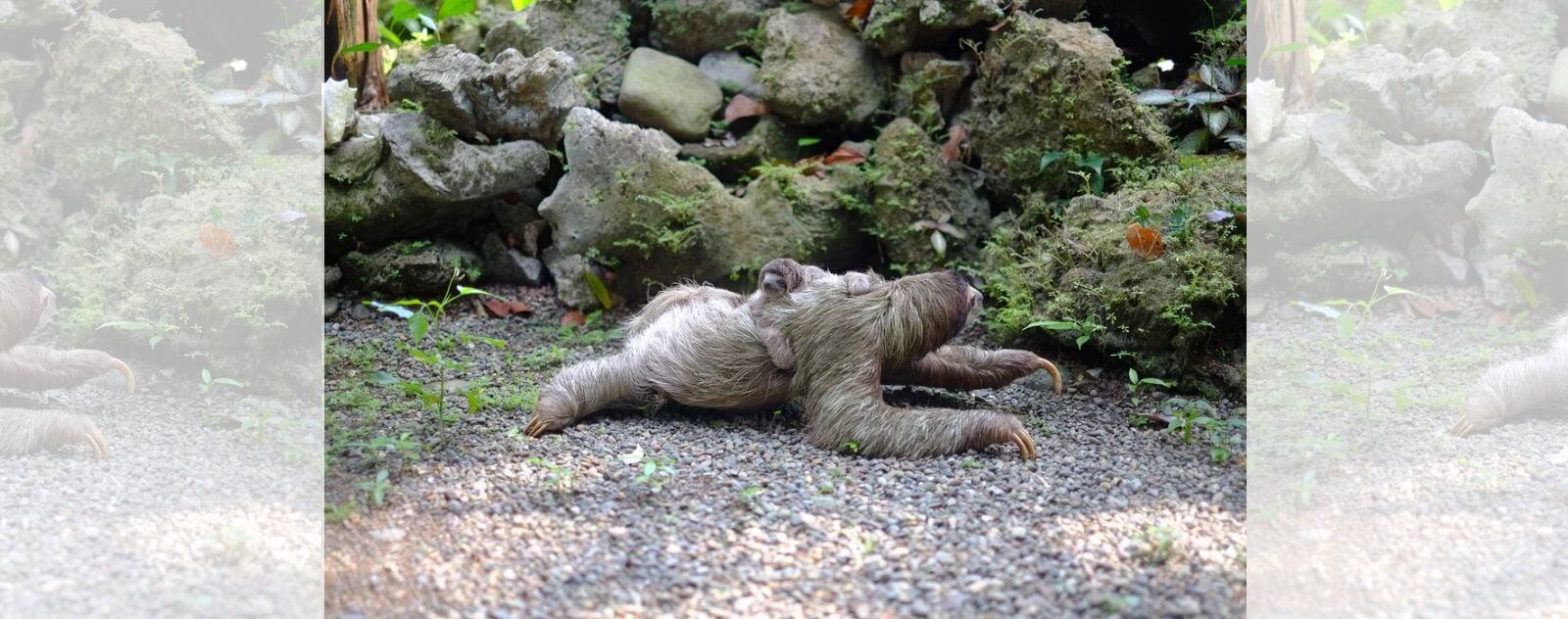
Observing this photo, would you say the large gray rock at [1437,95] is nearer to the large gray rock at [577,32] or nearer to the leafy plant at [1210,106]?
the leafy plant at [1210,106]

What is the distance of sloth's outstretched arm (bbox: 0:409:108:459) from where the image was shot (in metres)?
3.55

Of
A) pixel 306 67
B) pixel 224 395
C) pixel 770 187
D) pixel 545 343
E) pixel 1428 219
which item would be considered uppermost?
pixel 306 67

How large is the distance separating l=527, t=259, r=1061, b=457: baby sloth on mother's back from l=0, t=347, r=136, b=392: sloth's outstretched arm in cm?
147

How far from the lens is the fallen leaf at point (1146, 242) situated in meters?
4.46

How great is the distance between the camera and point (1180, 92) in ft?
16.9

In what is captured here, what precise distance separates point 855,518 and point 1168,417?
1.51m

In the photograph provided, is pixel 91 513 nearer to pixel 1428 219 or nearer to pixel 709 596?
pixel 709 596

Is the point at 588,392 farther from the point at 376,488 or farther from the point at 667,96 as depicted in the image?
the point at 667,96

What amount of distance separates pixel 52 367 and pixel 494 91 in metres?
2.36

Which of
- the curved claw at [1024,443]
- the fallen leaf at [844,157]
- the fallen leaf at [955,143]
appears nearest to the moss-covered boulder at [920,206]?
the fallen leaf at [955,143]

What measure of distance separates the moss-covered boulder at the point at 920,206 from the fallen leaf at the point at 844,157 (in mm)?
156

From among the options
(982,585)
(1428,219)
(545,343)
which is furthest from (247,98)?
(1428,219)

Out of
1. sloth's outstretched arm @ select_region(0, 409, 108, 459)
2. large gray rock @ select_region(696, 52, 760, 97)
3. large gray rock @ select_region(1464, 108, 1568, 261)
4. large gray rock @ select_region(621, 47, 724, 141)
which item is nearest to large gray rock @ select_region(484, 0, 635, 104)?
large gray rock @ select_region(621, 47, 724, 141)

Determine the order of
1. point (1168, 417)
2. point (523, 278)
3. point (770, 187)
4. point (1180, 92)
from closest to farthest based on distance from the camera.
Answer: point (1168, 417) → point (1180, 92) → point (770, 187) → point (523, 278)
